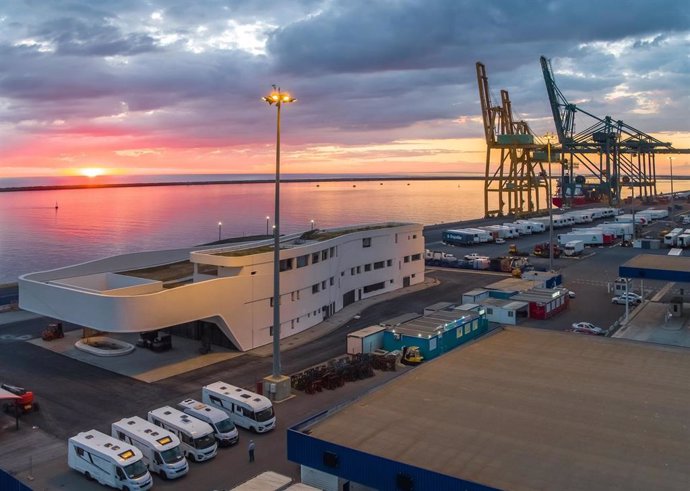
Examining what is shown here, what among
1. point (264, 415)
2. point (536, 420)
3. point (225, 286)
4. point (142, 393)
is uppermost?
point (225, 286)

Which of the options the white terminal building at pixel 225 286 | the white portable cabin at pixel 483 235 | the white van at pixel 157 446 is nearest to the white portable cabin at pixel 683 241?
the white portable cabin at pixel 483 235

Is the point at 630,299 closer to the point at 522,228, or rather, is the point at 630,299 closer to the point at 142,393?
the point at 142,393

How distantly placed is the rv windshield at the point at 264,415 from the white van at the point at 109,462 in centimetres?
417

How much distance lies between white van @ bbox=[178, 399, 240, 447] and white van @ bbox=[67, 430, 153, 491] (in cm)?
283

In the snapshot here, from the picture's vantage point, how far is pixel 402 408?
15.6m

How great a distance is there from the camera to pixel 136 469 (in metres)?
15.9

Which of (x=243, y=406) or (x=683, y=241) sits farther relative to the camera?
(x=683, y=241)

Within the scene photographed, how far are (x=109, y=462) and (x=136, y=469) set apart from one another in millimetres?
775

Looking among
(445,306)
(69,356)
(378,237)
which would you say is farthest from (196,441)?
(378,237)

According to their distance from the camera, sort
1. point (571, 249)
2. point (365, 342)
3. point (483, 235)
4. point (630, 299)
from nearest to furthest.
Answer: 1. point (365, 342)
2. point (630, 299)
3. point (571, 249)
4. point (483, 235)

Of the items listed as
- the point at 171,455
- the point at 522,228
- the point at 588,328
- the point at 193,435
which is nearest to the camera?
the point at 171,455

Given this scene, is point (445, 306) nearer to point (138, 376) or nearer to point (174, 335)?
point (174, 335)

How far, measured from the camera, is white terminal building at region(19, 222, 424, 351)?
Answer: 2539cm

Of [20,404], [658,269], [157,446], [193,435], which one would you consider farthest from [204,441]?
[658,269]
